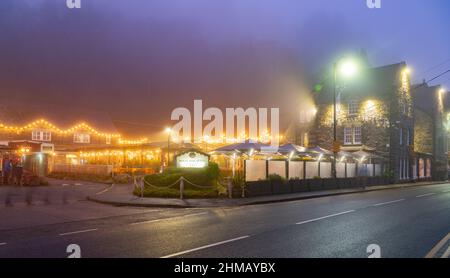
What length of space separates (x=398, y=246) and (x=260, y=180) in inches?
600

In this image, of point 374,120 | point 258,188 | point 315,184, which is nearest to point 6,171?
point 258,188

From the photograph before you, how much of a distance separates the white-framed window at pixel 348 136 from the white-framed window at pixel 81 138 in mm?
34994

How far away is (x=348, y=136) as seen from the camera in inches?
1839

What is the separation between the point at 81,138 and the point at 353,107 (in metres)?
36.5

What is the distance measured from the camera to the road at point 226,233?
8.41 m

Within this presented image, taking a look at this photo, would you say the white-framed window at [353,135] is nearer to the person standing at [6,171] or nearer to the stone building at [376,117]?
the stone building at [376,117]

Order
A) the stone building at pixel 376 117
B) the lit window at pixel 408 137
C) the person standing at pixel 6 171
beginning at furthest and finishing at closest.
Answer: the lit window at pixel 408 137 < the stone building at pixel 376 117 < the person standing at pixel 6 171

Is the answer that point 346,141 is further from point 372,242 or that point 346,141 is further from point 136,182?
point 372,242

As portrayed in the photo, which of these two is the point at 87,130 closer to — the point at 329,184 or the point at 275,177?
the point at 329,184

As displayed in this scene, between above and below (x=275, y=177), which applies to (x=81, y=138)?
above

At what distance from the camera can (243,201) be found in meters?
20.4

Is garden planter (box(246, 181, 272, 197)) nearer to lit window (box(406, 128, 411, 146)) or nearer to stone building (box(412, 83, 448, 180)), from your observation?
lit window (box(406, 128, 411, 146))

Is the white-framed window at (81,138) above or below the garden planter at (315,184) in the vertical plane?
above

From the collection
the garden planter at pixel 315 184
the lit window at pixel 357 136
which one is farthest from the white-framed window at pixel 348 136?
the garden planter at pixel 315 184
